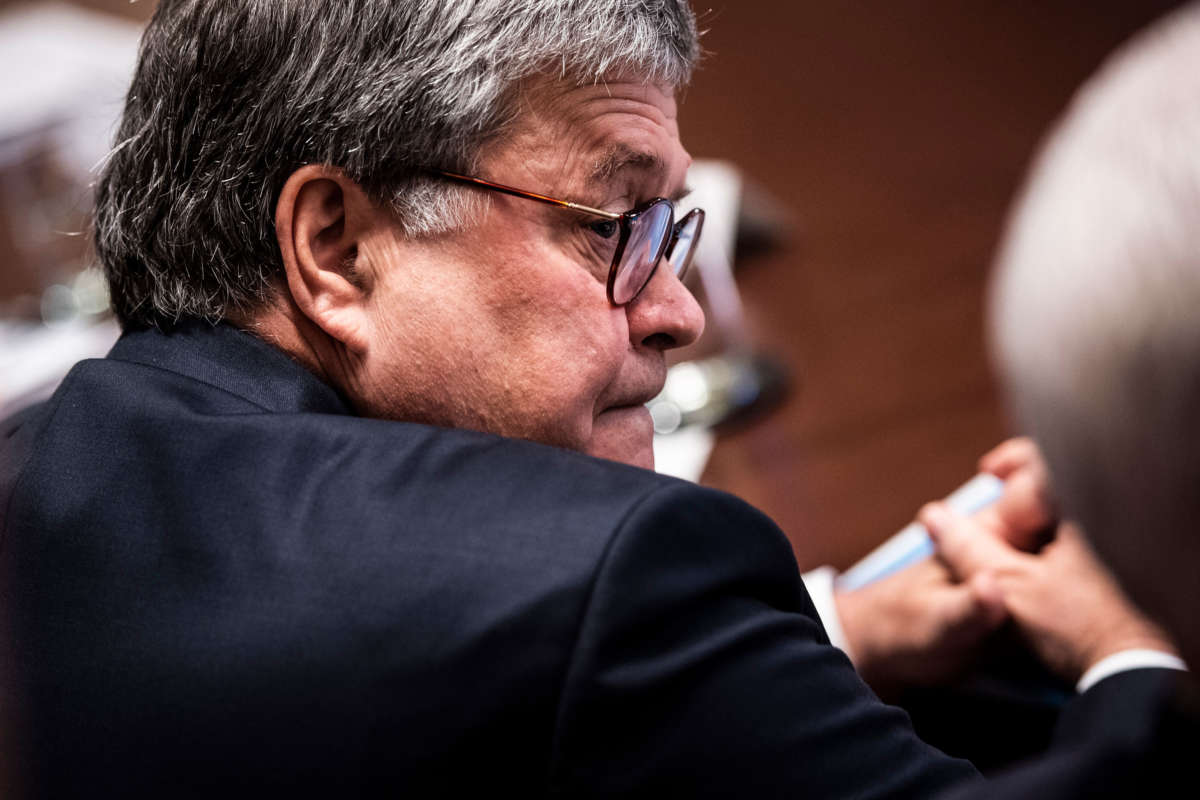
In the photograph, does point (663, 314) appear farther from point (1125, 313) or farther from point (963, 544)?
point (1125, 313)

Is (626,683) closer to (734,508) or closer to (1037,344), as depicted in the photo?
(734,508)

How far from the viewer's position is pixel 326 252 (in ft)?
3.96

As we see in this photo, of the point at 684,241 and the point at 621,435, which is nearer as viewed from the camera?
the point at 621,435

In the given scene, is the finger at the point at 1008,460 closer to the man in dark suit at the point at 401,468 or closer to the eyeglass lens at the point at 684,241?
the man in dark suit at the point at 401,468

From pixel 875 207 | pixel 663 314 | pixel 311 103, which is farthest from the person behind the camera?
pixel 875 207

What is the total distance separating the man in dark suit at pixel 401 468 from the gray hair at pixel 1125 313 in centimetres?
38

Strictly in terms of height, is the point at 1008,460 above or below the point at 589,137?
below

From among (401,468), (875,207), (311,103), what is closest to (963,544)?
(401,468)

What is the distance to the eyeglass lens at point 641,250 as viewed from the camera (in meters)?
1.23

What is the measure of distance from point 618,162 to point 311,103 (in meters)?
0.31

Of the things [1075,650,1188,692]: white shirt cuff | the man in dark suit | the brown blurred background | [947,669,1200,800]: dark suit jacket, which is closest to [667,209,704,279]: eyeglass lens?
the man in dark suit

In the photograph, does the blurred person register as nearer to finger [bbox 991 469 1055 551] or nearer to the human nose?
the human nose

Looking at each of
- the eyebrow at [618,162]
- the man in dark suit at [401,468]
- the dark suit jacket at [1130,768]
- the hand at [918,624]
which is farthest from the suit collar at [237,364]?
the hand at [918,624]

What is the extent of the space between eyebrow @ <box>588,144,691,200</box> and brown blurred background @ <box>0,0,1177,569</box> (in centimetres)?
218
